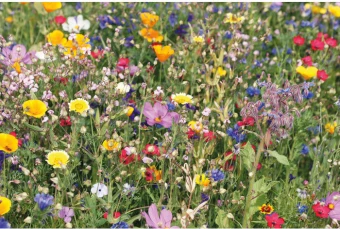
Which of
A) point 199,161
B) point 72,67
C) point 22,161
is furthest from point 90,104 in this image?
point 199,161

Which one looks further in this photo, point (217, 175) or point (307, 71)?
point (307, 71)

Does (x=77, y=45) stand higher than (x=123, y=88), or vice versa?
(x=77, y=45)

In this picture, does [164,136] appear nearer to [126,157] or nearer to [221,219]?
[126,157]

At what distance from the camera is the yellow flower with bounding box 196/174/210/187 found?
2.41 m

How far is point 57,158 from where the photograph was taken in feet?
7.76

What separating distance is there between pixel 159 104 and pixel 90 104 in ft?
1.10

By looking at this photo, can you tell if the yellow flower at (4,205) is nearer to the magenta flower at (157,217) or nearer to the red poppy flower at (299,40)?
the magenta flower at (157,217)

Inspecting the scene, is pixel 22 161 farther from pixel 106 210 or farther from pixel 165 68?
pixel 165 68

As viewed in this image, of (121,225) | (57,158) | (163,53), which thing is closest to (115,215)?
(121,225)

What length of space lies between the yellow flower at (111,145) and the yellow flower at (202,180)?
1.11 ft

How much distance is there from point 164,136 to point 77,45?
739 mm

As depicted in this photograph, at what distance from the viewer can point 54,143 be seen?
251 centimetres

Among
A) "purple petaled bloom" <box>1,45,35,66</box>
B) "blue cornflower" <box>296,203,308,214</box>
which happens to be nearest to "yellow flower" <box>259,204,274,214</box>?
"blue cornflower" <box>296,203,308,214</box>

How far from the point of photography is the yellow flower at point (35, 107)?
2.53 m
